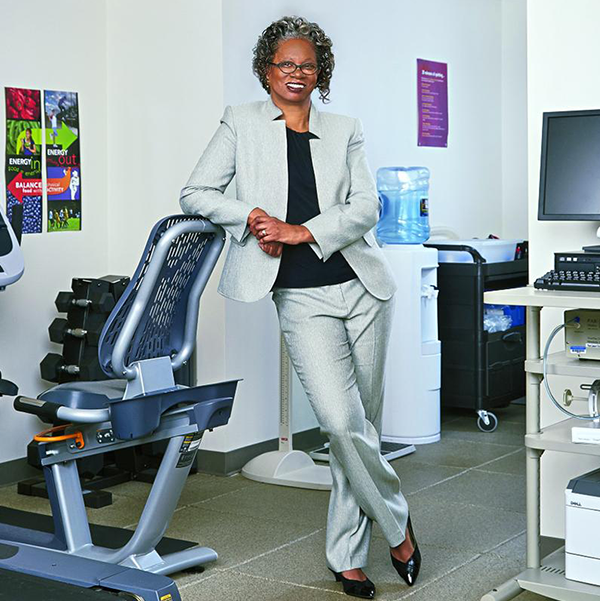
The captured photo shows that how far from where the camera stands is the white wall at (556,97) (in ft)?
10.3

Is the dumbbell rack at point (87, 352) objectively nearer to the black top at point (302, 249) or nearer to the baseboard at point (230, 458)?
the baseboard at point (230, 458)

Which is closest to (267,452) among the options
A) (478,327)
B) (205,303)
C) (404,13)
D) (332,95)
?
(205,303)

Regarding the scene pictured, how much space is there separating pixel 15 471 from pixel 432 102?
10.2ft

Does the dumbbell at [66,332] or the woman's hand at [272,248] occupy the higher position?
the woman's hand at [272,248]

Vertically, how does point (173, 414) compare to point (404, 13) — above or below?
below

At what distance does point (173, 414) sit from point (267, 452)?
1.59 m

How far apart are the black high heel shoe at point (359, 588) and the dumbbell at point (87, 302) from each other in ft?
5.22

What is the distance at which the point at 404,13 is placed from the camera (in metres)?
5.57

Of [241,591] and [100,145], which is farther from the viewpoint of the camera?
[100,145]

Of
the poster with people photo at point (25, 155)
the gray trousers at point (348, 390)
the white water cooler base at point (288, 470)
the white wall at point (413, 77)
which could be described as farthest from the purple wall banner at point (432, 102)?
the gray trousers at point (348, 390)

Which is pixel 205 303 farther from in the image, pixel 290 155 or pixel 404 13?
pixel 404 13

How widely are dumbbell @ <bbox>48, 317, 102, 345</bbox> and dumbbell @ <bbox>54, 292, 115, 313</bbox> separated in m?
0.05

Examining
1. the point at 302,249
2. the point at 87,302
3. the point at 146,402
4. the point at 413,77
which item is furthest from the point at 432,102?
the point at 146,402

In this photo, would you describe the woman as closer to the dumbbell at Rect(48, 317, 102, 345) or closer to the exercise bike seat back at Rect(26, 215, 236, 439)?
the exercise bike seat back at Rect(26, 215, 236, 439)
